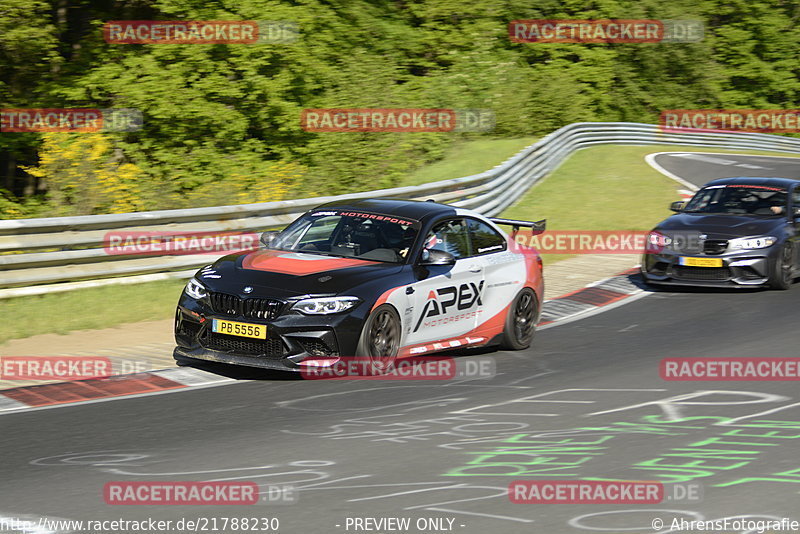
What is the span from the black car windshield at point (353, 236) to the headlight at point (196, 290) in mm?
1086

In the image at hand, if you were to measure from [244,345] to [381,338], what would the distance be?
118cm

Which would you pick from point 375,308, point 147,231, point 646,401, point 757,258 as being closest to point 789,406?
point 646,401

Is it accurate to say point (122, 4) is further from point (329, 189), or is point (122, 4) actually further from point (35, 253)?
point (35, 253)

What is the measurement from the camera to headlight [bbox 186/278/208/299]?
30.9 ft

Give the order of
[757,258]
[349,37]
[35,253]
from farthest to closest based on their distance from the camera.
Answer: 1. [349,37]
2. [757,258]
3. [35,253]

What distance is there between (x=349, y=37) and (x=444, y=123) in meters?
5.95

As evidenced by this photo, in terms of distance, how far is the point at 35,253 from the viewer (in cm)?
1195
